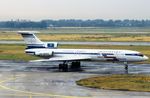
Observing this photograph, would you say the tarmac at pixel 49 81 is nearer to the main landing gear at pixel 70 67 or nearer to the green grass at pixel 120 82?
the main landing gear at pixel 70 67

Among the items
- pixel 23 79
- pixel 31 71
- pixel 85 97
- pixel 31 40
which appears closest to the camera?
pixel 85 97

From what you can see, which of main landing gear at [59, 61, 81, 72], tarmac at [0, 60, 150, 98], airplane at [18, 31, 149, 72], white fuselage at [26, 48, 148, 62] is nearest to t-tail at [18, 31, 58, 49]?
airplane at [18, 31, 149, 72]

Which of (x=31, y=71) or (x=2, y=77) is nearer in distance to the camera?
(x=2, y=77)

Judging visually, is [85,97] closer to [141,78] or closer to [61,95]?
[61,95]

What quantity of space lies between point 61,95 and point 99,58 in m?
23.3

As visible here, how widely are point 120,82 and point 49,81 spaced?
779cm

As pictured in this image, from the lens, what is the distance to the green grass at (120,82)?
137 ft

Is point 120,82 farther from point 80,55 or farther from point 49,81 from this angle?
point 80,55

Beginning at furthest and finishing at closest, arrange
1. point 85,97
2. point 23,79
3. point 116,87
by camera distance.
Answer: point 23,79 < point 116,87 < point 85,97

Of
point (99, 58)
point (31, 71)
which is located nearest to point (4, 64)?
point (31, 71)

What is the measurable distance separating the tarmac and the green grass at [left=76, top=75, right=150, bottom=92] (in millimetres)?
1534

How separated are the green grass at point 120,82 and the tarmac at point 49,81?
153 cm

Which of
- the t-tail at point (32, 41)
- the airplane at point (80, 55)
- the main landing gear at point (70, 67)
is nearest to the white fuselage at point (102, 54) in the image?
the airplane at point (80, 55)

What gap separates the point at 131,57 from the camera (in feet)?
195
